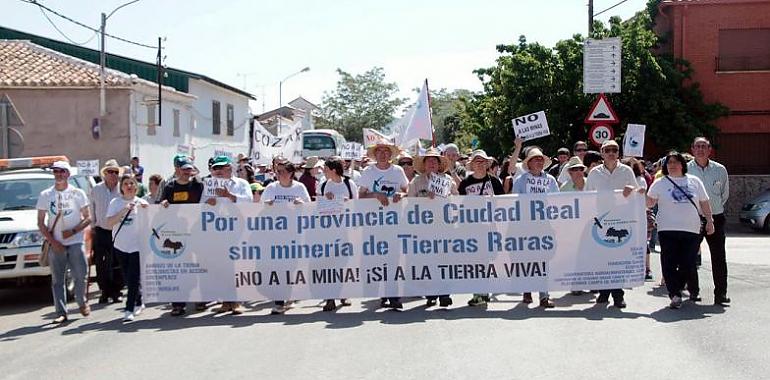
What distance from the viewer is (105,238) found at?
12453mm

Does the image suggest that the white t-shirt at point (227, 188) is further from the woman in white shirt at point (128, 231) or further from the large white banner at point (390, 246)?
the woman in white shirt at point (128, 231)

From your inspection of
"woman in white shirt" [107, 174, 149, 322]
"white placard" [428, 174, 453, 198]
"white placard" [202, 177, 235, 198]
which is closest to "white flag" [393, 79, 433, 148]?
"white placard" [428, 174, 453, 198]

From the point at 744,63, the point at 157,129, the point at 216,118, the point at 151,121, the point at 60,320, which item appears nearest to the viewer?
the point at 60,320

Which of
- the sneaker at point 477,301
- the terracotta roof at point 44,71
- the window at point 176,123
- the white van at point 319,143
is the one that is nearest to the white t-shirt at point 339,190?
the sneaker at point 477,301

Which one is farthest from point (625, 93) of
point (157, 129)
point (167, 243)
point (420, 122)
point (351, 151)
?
point (157, 129)

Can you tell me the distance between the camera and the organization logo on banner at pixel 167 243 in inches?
428

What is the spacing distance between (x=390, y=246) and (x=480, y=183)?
51.7 inches

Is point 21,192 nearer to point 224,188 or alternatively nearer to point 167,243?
point 167,243

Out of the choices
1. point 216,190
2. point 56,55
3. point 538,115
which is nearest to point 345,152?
point 538,115

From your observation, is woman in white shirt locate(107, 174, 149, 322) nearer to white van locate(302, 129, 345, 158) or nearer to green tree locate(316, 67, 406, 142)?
white van locate(302, 129, 345, 158)

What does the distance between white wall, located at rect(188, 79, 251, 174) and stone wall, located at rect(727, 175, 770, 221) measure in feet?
73.8

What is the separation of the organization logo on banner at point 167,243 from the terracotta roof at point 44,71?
22.9 metres

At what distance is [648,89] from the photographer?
25859 millimetres

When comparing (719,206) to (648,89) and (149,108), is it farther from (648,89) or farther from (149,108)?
(149,108)
